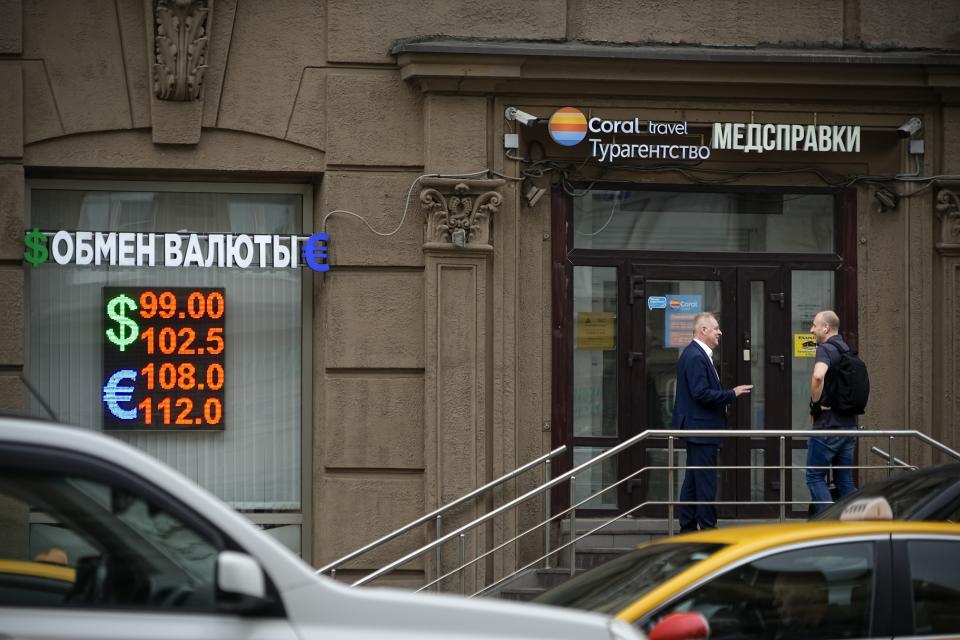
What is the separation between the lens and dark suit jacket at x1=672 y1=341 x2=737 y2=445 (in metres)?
10.8

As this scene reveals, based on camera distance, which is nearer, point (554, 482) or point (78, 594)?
point (78, 594)

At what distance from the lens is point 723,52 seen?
38.3ft

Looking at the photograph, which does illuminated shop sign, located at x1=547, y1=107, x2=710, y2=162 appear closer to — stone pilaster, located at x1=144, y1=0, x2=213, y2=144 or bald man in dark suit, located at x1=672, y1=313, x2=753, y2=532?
bald man in dark suit, located at x1=672, y1=313, x2=753, y2=532

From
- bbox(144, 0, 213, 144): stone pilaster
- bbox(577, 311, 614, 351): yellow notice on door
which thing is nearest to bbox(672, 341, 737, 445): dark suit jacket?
bbox(577, 311, 614, 351): yellow notice on door

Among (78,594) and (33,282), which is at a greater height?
(33,282)

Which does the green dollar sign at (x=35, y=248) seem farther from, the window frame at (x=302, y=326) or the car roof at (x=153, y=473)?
the car roof at (x=153, y=473)

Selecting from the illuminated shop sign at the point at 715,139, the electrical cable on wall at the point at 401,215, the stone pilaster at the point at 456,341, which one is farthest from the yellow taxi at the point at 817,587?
the illuminated shop sign at the point at 715,139

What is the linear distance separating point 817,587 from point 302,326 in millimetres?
7107

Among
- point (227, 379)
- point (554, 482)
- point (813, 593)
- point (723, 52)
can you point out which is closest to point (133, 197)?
point (227, 379)

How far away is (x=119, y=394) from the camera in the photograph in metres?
11.5

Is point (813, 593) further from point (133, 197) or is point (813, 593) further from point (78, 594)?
point (133, 197)

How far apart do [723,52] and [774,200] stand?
1.59m

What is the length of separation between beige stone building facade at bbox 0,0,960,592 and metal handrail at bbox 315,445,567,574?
0.22 metres

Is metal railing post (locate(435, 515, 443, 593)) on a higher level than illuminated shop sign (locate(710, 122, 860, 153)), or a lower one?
lower
